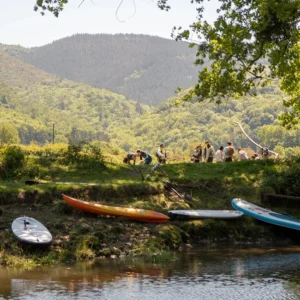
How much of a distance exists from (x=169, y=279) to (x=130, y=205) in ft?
24.2

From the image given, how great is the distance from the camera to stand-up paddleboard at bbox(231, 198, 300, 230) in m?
23.9

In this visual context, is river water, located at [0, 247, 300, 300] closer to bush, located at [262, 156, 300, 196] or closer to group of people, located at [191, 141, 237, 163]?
bush, located at [262, 156, 300, 196]

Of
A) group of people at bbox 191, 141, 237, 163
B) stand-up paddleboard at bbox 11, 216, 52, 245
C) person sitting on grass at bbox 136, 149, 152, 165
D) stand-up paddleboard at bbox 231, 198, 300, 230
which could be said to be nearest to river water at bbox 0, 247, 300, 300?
stand-up paddleboard at bbox 11, 216, 52, 245

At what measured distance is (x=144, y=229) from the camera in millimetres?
22547

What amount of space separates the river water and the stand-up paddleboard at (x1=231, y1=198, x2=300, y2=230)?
2.90 m

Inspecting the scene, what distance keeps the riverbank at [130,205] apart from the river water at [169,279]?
1.06 m

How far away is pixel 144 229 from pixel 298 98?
14139 millimetres

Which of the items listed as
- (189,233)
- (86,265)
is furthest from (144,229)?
(86,265)

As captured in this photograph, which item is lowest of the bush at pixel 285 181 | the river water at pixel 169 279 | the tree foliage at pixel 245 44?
the river water at pixel 169 279

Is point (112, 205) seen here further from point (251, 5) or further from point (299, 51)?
point (299, 51)

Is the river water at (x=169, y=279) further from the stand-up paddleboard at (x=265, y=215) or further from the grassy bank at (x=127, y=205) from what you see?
the stand-up paddleboard at (x=265, y=215)

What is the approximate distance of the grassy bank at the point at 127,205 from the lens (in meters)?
20.5

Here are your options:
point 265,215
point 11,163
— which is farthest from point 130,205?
point 11,163

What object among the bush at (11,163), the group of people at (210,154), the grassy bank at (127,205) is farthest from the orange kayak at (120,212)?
the group of people at (210,154)
